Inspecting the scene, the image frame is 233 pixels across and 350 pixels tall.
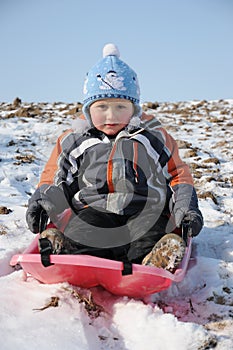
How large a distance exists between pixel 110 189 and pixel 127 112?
48cm

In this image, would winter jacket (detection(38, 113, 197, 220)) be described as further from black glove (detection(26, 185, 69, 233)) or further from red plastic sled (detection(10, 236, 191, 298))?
red plastic sled (detection(10, 236, 191, 298))

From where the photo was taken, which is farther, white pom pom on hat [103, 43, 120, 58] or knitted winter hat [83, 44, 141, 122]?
white pom pom on hat [103, 43, 120, 58]

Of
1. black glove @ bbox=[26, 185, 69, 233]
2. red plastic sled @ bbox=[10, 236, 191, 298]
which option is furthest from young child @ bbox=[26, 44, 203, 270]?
red plastic sled @ bbox=[10, 236, 191, 298]

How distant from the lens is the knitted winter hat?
2357 millimetres

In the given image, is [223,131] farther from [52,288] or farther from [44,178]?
[52,288]

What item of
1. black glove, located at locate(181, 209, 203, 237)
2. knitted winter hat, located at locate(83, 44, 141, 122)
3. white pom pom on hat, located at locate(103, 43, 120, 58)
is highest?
white pom pom on hat, located at locate(103, 43, 120, 58)

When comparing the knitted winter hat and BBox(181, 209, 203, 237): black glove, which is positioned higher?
the knitted winter hat

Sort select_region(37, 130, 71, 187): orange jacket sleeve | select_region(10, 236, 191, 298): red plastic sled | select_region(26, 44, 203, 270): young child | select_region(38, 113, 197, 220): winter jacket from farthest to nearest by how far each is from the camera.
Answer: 1. select_region(37, 130, 71, 187): orange jacket sleeve
2. select_region(38, 113, 197, 220): winter jacket
3. select_region(26, 44, 203, 270): young child
4. select_region(10, 236, 191, 298): red plastic sled

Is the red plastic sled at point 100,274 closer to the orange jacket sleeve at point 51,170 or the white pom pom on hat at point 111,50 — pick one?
the orange jacket sleeve at point 51,170

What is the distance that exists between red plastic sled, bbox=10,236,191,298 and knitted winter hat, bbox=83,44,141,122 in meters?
1.06

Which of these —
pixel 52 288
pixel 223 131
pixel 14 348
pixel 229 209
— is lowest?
pixel 223 131

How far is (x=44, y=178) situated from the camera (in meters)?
2.33

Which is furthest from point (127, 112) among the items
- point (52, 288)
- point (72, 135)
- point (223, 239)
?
point (52, 288)

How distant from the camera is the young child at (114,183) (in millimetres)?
1911
